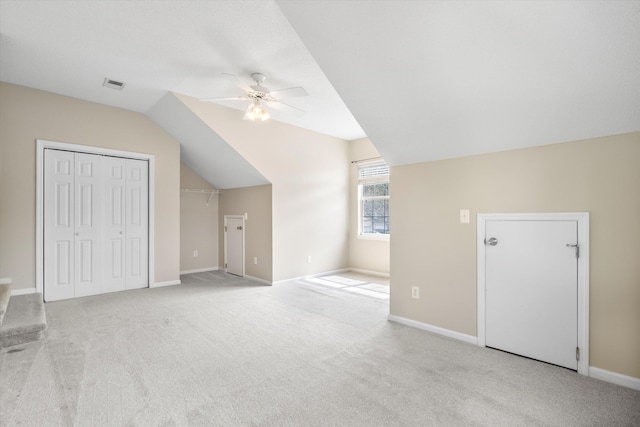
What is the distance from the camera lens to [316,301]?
4.23 m

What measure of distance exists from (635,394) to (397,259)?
1930 millimetres

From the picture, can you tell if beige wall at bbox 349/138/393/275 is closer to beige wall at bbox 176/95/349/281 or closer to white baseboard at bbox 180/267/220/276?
beige wall at bbox 176/95/349/281

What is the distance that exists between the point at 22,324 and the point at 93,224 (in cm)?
191

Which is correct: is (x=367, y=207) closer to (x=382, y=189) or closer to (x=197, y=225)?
(x=382, y=189)

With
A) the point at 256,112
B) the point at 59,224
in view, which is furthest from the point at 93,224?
the point at 256,112

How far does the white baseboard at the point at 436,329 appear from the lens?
9.18 ft

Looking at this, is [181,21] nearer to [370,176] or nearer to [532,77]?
[532,77]

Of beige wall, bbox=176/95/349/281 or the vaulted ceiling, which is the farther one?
beige wall, bbox=176/95/349/281

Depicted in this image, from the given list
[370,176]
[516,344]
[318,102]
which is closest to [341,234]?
[370,176]

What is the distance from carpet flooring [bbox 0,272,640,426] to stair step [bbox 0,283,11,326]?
43 cm

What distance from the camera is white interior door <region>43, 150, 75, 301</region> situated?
409 centimetres

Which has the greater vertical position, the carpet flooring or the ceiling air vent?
the ceiling air vent

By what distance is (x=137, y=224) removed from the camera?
4867mm

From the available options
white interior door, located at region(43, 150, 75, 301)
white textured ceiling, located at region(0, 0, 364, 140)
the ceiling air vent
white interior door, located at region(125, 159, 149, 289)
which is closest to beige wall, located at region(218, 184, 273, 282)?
white interior door, located at region(125, 159, 149, 289)
